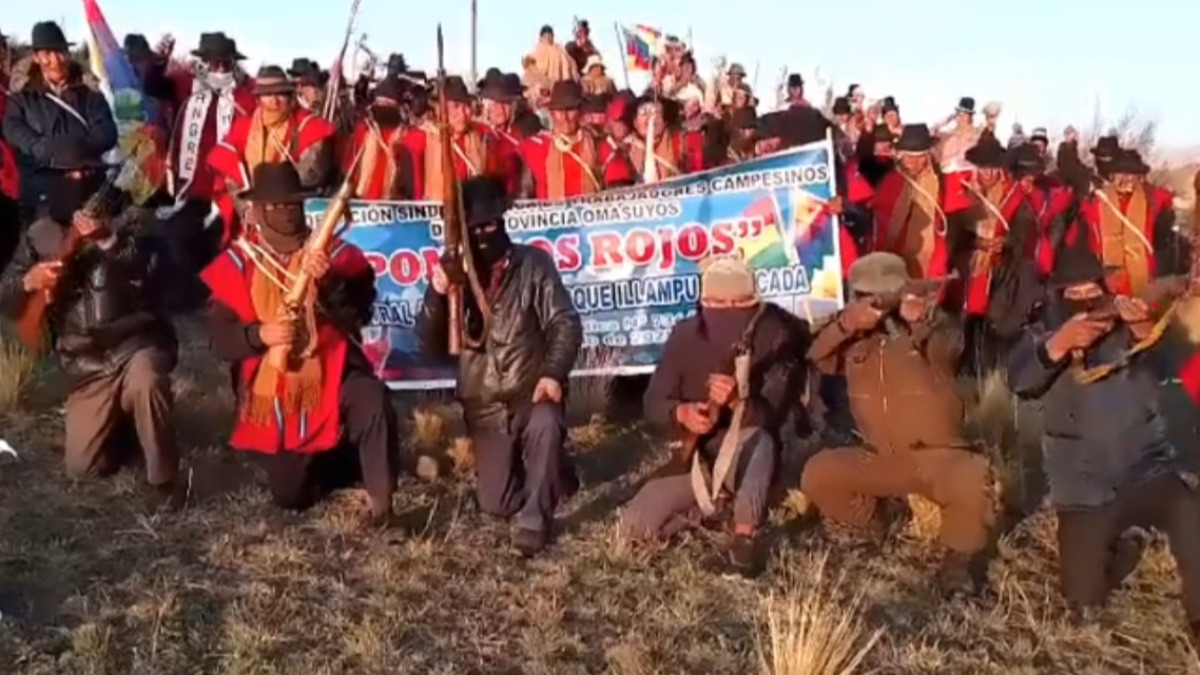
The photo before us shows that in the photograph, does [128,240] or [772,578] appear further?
[128,240]

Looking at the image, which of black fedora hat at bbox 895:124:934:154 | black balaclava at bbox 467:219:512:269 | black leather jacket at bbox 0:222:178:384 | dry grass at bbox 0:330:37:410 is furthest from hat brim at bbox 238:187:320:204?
black fedora hat at bbox 895:124:934:154

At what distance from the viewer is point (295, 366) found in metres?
7.04

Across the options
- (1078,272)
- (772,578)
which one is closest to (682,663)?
(772,578)

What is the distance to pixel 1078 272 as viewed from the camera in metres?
6.50

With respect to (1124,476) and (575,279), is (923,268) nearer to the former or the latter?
(575,279)

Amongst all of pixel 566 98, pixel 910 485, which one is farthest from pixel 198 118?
pixel 910 485

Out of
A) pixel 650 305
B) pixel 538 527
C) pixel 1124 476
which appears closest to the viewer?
pixel 1124 476

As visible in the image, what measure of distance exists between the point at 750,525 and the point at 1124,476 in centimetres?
158

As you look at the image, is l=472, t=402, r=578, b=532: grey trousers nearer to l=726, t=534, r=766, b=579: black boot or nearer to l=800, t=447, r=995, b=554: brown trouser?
l=726, t=534, r=766, b=579: black boot

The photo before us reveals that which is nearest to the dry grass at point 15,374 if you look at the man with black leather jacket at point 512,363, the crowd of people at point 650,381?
the crowd of people at point 650,381

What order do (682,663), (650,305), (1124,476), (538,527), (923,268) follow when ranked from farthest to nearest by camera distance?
(923,268)
(650,305)
(538,527)
(1124,476)
(682,663)

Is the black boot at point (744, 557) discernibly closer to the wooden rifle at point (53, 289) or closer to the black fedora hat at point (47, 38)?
the wooden rifle at point (53, 289)

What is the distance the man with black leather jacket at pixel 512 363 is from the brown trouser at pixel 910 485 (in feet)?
4.10

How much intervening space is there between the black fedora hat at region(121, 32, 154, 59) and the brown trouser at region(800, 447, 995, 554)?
7.36 metres
